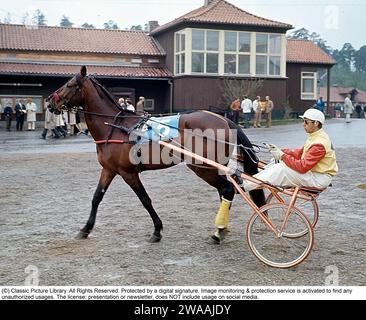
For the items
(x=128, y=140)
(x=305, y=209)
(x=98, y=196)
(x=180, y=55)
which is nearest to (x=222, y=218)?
(x=128, y=140)

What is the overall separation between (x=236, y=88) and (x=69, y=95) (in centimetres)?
2338

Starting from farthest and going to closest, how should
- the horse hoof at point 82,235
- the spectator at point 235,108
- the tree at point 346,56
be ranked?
the tree at point 346,56 < the spectator at point 235,108 < the horse hoof at point 82,235

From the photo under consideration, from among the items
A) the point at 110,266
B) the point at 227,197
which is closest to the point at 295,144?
the point at 227,197

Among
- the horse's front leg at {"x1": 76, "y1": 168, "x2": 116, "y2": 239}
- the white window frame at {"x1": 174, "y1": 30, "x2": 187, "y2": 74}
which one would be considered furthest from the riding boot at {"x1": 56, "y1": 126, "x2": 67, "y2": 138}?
the horse's front leg at {"x1": 76, "y1": 168, "x2": 116, "y2": 239}

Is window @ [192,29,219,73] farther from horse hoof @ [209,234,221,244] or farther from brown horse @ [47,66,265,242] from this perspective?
horse hoof @ [209,234,221,244]

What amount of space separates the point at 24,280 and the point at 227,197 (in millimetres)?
2615

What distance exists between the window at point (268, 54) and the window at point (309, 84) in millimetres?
4939

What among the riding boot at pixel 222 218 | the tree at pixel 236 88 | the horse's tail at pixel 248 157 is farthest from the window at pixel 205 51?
the riding boot at pixel 222 218

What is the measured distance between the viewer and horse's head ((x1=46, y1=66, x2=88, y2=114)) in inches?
273

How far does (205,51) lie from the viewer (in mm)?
30438

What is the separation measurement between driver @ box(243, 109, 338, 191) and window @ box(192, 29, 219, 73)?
25232 mm

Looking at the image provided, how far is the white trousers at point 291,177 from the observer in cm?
561

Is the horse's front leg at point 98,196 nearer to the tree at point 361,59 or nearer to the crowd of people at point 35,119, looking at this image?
the crowd of people at point 35,119

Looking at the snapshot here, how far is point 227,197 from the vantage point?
642cm
